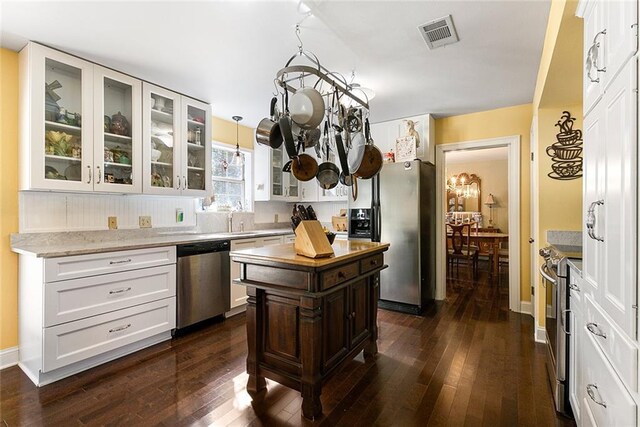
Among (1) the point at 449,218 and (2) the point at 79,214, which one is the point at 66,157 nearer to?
(2) the point at 79,214

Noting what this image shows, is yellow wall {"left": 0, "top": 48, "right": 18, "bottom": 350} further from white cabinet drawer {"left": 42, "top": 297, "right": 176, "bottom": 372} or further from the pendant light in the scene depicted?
the pendant light

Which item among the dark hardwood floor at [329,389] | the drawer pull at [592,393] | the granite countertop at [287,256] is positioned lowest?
the dark hardwood floor at [329,389]

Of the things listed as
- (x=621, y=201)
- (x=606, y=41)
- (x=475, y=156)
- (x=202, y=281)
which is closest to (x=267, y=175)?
(x=202, y=281)

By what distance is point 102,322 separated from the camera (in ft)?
7.53

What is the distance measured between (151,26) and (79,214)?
1.75 m

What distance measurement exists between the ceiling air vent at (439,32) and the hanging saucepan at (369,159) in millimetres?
718

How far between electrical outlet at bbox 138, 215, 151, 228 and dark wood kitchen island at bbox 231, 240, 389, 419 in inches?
69.9

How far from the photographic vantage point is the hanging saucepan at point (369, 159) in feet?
7.18

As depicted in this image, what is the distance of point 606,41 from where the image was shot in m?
1.07

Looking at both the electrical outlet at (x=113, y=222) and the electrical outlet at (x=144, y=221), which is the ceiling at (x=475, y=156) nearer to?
the electrical outlet at (x=144, y=221)

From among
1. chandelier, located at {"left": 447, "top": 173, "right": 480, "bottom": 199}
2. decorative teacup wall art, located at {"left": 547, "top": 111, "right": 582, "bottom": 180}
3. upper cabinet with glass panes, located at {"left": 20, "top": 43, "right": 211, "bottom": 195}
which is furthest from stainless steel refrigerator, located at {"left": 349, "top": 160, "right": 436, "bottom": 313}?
chandelier, located at {"left": 447, "top": 173, "right": 480, "bottom": 199}

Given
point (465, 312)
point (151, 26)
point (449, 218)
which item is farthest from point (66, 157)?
point (449, 218)

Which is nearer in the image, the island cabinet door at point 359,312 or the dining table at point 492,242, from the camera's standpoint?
the island cabinet door at point 359,312

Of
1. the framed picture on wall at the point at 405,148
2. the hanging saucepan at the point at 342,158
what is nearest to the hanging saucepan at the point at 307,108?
the hanging saucepan at the point at 342,158
